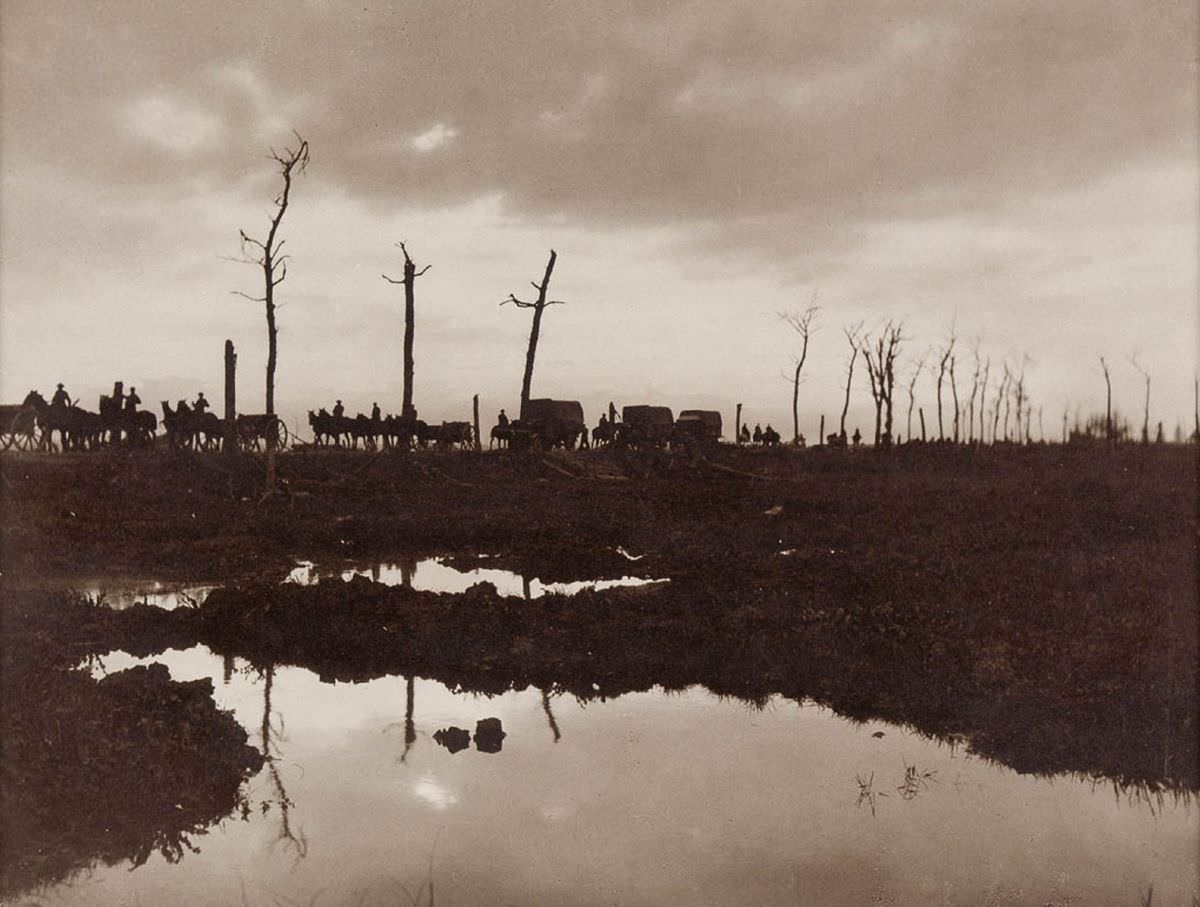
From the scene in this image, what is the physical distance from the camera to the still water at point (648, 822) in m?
6.01

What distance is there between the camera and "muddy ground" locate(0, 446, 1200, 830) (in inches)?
379

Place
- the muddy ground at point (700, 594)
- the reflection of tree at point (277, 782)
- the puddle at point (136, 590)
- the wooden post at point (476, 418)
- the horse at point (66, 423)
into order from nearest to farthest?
the reflection of tree at point (277, 782)
the muddy ground at point (700, 594)
the puddle at point (136, 590)
the horse at point (66, 423)
the wooden post at point (476, 418)

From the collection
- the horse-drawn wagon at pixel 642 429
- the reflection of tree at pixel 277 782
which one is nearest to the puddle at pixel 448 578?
the reflection of tree at pixel 277 782

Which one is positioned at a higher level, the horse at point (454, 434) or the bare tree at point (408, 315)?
the bare tree at point (408, 315)

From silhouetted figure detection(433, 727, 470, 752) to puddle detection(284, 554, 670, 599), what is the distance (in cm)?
569

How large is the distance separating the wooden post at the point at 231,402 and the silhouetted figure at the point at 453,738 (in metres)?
19.2

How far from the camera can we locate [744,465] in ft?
111

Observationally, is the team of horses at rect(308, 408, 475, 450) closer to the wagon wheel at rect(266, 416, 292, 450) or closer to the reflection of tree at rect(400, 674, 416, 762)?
the wagon wheel at rect(266, 416, 292, 450)

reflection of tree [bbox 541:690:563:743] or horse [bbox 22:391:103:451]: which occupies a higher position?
horse [bbox 22:391:103:451]

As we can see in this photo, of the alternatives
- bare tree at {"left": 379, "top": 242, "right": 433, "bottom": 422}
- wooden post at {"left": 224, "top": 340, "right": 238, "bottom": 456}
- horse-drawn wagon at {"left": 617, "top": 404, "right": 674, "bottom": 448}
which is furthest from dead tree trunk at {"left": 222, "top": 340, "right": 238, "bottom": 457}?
horse-drawn wagon at {"left": 617, "top": 404, "right": 674, "bottom": 448}

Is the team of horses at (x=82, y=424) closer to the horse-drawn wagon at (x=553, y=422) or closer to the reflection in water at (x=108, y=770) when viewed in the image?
the horse-drawn wagon at (x=553, y=422)

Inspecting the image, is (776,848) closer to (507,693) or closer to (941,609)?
(507,693)

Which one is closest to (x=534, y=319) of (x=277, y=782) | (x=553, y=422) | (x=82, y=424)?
(x=553, y=422)

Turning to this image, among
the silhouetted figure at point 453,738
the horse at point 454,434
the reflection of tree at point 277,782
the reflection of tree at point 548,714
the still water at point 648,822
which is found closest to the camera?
the still water at point 648,822
